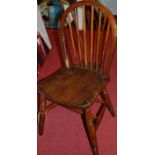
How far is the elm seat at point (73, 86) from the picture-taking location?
3.65ft

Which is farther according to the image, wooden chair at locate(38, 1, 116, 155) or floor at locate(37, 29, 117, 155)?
floor at locate(37, 29, 117, 155)

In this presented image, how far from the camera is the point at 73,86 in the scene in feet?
4.06

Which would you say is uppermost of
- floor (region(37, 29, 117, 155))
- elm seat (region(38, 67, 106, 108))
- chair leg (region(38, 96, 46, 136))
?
elm seat (region(38, 67, 106, 108))

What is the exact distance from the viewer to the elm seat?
1.11 meters

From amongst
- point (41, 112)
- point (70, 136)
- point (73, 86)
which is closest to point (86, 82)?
point (73, 86)

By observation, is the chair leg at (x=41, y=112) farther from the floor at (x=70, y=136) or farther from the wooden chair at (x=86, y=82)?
the floor at (x=70, y=136)

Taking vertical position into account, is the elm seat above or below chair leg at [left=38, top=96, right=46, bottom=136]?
above

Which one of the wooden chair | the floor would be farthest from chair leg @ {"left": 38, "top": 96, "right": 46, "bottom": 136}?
the floor

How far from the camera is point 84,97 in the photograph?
43.9 inches

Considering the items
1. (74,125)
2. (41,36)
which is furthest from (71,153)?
(41,36)

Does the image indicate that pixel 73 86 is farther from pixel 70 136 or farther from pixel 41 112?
pixel 70 136

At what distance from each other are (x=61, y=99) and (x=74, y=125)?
1.62 feet

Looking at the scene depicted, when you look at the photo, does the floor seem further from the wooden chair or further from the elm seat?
the elm seat

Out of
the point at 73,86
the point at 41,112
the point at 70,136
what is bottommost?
the point at 70,136
